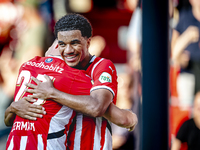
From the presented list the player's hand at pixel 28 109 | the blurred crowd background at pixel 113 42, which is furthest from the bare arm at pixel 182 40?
the player's hand at pixel 28 109

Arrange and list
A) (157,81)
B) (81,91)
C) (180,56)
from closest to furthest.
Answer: (157,81) < (81,91) < (180,56)

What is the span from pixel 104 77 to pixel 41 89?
1.71 feet

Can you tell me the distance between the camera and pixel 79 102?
5.14ft

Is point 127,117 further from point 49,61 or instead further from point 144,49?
point 49,61

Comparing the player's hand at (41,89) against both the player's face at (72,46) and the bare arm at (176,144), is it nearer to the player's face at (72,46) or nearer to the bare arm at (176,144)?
the player's face at (72,46)

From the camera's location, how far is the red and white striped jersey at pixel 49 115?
5.31 feet

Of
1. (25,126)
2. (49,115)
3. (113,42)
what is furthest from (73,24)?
(113,42)

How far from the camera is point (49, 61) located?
72.1 inches

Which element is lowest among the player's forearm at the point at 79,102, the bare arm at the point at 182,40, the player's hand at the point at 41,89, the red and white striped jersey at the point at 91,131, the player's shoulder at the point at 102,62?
the red and white striped jersey at the point at 91,131

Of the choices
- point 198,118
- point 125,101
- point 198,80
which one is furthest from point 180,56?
point 125,101

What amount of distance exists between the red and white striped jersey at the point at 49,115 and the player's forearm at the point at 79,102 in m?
0.08

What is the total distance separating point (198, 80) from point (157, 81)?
9.39ft

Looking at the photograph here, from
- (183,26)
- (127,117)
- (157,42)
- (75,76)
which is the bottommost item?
(127,117)

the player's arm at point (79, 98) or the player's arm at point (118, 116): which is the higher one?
the player's arm at point (79, 98)
